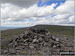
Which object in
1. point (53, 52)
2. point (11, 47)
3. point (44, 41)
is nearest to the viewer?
point (53, 52)

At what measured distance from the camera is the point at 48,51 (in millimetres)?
18062

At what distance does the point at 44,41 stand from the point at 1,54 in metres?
Result: 9.07

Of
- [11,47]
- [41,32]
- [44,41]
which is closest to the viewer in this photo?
[11,47]

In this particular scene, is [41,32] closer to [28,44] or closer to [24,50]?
[28,44]

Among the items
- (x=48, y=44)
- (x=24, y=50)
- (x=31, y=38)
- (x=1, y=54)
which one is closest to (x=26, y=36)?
(x=31, y=38)

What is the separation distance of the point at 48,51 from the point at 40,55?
1.77 metres

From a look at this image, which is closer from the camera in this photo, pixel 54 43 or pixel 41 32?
pixel 54 43

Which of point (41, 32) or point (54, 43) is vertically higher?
point (41, 32)

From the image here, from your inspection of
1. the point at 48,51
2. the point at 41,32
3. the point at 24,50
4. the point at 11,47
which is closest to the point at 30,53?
the point at 24,50

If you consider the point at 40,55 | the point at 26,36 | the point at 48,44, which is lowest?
the point at 40,55

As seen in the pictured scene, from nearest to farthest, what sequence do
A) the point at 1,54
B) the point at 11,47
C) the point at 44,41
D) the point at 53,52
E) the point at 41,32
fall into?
the point at 1,54, the point at 53,52, the point at 11,47, the point at 44,41, the point at 41,32

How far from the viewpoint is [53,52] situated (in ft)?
59.8

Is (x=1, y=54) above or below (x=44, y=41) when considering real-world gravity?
below

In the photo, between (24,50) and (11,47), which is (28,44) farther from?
(11,47)
